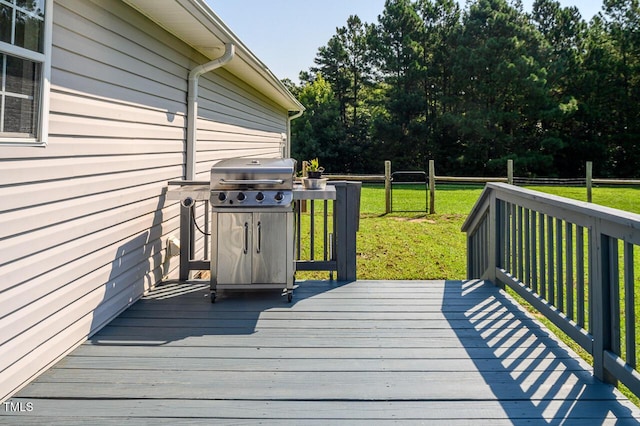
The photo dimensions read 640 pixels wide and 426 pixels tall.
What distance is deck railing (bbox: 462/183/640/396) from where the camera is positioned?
1946 mm

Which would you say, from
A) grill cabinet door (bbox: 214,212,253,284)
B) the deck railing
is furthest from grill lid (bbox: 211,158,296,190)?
the deck railing

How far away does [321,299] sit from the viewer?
3.52 meters

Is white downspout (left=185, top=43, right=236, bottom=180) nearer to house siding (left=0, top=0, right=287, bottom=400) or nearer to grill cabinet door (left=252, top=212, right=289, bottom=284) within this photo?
house siding (left=0, top=0, right=287, bottom=400)

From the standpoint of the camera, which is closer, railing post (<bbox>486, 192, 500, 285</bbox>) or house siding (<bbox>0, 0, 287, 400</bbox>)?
house siding (<bbox>0, 0, 287, 400</bbox>)

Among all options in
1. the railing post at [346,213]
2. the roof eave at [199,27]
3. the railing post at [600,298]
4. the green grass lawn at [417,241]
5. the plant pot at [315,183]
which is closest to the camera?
the railing post at [600,298]

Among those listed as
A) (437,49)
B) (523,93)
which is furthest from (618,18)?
(437,49)

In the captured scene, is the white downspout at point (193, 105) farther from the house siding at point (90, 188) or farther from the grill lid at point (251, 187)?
the grill lid at point (251, 187)

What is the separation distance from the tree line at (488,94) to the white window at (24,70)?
2404 centimetres

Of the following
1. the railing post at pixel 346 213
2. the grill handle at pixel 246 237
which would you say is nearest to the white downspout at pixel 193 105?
the grill handle at pixel 246 237

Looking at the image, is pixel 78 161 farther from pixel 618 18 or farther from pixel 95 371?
pixel 618 18

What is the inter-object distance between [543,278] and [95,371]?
2.72m

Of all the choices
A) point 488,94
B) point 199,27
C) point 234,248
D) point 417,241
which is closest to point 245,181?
point 234,248

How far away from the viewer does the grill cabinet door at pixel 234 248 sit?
3.33 metres

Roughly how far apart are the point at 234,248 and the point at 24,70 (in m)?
1.76
